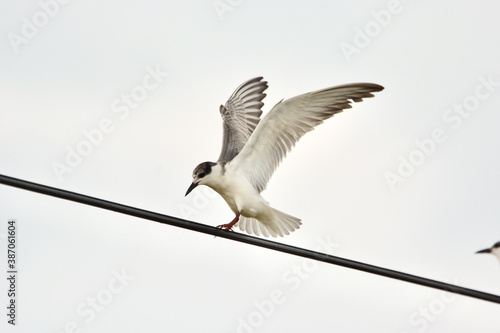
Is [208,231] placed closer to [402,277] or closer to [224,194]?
[402,277]

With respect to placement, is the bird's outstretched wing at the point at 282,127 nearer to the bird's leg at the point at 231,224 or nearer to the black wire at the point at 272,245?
the bird's leg at the point at 231,224

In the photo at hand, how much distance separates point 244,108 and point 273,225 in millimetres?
2463

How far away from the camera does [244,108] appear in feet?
33.1

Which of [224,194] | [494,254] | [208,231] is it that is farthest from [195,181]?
[494,254]

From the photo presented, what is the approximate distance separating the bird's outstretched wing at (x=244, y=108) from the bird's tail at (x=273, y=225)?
1508 millimetres

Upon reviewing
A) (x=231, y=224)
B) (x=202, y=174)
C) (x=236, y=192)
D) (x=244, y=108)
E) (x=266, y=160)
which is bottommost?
(x=231, y=224)

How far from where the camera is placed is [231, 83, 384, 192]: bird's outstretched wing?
765 cm

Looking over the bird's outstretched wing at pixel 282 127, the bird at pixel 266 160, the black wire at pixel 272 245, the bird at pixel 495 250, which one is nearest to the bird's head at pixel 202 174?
the bird at pixel 266 160

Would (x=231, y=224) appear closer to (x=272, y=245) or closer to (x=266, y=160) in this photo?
(x=266, y=160)

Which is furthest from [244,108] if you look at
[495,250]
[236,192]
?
[495,250]

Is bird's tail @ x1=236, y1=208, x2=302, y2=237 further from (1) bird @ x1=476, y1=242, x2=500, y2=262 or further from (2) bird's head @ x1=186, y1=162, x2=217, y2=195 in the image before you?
(1) bird @ x1=476, y1=242, x2=500, y2=262

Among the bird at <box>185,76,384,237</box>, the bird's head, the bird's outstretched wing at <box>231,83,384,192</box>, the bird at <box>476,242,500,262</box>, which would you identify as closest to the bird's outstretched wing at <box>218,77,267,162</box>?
the bird at <box>185,76,384,237</box>

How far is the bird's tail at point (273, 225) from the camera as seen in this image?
7.96 meters

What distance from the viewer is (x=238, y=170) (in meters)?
7.90
